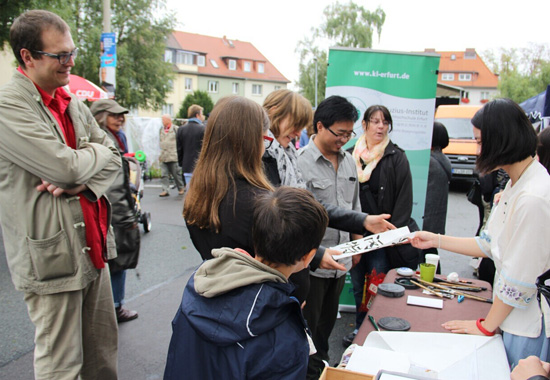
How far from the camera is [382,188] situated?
351 cm

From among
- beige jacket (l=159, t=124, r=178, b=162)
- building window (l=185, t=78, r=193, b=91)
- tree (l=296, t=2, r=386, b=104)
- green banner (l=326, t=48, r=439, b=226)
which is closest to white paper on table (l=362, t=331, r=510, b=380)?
green banner (l=326, t=48, r=439, b=226)

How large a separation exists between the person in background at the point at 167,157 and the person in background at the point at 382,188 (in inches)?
286

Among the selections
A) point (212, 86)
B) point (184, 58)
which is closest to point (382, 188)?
point (212, 86)

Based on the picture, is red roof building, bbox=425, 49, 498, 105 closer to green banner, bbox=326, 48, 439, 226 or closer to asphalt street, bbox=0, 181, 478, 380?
asphalt street, bbox=0, 181, 478, 380

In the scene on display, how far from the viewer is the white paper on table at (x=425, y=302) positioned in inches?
87.7

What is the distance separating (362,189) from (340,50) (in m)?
1.50

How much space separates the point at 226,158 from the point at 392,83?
296 centimetres

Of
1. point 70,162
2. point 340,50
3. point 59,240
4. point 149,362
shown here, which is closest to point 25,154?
point 70,162

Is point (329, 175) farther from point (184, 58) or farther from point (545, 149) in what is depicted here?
point (184, 58)

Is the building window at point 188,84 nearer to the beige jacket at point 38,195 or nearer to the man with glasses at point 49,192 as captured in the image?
the man with glasses at point 49,192

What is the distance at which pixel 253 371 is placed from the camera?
48.7 inches

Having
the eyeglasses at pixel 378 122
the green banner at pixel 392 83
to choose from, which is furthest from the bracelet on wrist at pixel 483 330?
the green banner at pixel 392 83

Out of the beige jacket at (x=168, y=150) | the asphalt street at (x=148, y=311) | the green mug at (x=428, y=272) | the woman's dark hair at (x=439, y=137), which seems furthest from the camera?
the beige jacket at (x=168, y=150)

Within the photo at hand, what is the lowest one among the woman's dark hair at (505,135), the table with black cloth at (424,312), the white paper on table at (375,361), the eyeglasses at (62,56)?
the table with black cloth at (424,312)
